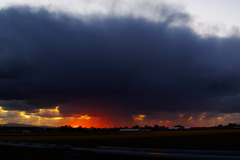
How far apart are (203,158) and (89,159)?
819 cm

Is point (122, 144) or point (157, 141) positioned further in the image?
point (157, 141)

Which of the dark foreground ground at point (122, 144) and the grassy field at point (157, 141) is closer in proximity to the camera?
the dark foreground ground at point (122, 144)

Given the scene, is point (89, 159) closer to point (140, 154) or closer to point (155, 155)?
point (140, 154)

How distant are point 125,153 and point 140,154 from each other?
1.11 meters

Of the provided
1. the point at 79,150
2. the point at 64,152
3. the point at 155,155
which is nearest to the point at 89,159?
the point at 79,150

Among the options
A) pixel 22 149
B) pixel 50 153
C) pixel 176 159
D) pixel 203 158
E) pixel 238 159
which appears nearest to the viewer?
pixel 238 159

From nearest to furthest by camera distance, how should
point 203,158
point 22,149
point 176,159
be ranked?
point 203,158, point 176,159, point 22,149

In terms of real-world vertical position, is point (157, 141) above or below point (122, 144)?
above

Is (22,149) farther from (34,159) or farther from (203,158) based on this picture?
(203,158)

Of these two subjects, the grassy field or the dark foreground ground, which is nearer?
the dark foreground ground

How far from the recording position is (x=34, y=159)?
49.3 feet

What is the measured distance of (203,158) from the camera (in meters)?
10.2

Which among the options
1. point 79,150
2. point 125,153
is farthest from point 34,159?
point 125,153

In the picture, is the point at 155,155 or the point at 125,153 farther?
the point at 125,153
